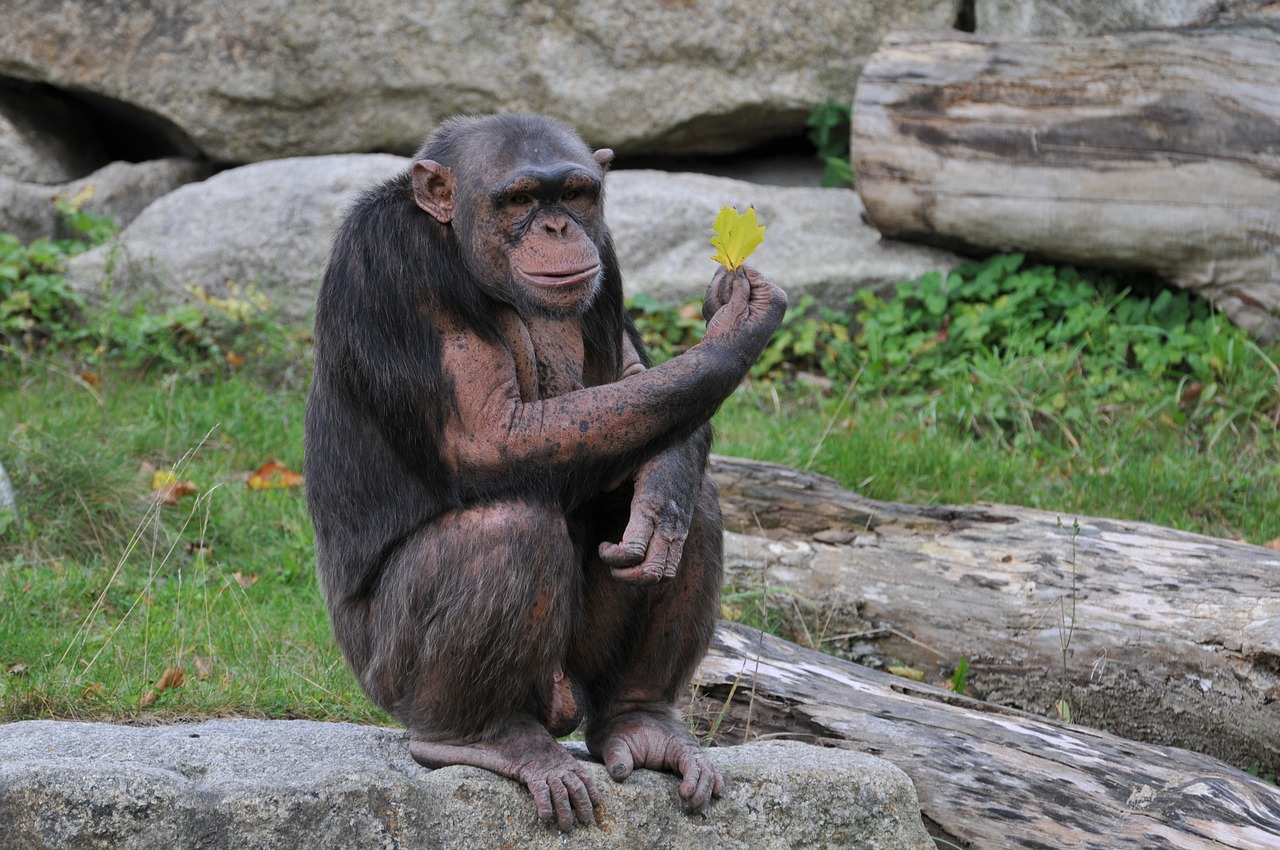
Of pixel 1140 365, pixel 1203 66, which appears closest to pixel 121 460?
pixel 1140 365

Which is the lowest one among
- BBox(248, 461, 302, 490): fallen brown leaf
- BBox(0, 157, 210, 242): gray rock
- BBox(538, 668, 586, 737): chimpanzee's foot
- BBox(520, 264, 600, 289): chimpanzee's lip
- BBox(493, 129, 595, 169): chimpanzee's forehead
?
BBox(248, 461, 302, 490): fallen brown leaf

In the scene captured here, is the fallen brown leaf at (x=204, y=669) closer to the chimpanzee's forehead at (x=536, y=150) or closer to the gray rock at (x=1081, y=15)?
the chimpanzee's forehead at (x=536, y=150)

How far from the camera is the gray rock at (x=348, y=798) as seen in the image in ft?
9.55

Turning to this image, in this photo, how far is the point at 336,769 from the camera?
3168 mm

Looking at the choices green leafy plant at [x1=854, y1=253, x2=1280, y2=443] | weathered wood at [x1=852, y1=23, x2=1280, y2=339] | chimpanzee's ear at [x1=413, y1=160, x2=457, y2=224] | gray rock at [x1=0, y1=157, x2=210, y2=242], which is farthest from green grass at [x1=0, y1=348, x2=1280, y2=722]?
chimpanzee's ear at [x1=413, y1=160, x2=457, y2=224]

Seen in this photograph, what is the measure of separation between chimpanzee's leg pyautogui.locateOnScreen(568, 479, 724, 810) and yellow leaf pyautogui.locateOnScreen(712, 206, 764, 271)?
0.63 metres

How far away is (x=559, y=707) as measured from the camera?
364 cm

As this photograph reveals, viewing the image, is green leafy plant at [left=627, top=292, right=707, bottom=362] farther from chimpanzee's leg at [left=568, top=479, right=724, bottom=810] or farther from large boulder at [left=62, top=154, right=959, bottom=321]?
chimpanzee's leg at [left=568, top=479, right=724, bottom=810]

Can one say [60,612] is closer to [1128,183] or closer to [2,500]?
[2,500]

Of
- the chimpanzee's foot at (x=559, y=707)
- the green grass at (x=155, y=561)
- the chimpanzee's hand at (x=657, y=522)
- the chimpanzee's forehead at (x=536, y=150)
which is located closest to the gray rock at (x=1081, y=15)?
the green grass at (x=155, y=561)

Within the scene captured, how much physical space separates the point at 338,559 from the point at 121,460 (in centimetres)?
314

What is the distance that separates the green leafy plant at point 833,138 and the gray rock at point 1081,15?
Result: 1.05 meters

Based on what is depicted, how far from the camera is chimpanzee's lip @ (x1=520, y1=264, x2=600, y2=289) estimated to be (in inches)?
135

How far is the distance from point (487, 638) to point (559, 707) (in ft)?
1.38
